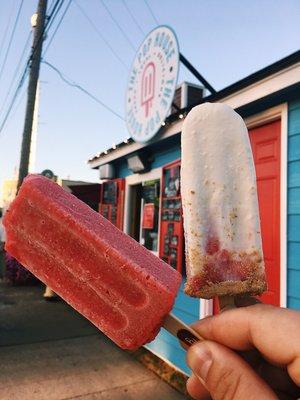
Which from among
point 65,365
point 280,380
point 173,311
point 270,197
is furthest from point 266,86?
point 65,365

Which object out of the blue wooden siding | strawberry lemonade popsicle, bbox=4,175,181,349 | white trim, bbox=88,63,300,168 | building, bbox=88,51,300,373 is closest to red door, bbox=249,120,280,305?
building, bbox=88,51,300,373

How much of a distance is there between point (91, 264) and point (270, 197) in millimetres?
2969

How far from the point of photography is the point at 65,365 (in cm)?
554

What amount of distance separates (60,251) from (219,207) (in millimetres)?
681

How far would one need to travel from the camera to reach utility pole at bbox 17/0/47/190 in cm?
1083

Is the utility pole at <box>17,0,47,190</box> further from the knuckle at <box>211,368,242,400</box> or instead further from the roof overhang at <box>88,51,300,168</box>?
the knuckle at <box>211,368,242,400</box>

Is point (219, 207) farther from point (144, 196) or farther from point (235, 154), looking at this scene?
point (144, 196)

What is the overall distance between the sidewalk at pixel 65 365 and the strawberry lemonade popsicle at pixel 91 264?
11.8 ft

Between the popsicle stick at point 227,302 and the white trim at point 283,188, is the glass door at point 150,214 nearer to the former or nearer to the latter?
the white trim at point 283,188

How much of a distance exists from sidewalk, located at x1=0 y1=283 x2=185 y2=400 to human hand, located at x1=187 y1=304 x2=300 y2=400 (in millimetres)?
3659

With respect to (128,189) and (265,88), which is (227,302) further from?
(128,189)

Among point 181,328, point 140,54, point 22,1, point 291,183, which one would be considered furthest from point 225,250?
point 22,1

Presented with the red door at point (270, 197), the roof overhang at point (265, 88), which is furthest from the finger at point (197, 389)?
the roof overhang at point (265, 88)

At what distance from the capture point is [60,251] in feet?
5.29
